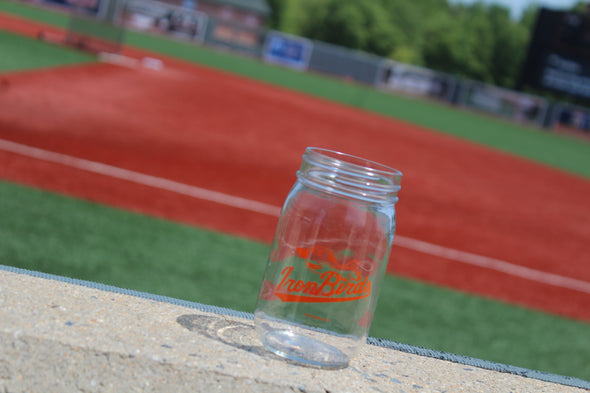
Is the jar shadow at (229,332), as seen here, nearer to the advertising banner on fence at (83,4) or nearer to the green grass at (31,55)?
the green grass at (31,55)

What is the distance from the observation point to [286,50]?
3866cm

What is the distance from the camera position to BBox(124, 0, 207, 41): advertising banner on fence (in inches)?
1480

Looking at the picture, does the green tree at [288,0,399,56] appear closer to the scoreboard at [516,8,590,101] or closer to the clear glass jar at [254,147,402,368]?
the scoreboard at [516,8,590,101]

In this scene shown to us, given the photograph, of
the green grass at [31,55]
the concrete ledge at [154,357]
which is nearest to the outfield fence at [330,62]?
the green grass at [31,55]

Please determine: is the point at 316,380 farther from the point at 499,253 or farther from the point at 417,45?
the point at 417,45

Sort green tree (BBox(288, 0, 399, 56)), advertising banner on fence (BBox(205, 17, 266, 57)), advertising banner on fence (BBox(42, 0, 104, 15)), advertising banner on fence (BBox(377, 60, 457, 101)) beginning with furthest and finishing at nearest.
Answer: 1. green tree (BBox(288, 0, 399, 56))
2. advertising banner on fence (BBox(205, 17, 266, 57))
3. advertising banner on fence (BBox(377, 60, 457, 101))
4. advertising banner on fence (BBox(42, 0, 104, 15))

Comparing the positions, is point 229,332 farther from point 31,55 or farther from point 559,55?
point 559,55

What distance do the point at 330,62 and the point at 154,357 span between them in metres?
38.2

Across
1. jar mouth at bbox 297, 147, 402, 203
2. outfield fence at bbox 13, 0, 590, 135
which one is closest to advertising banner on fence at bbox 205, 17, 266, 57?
outfield fence at bbox 13, 0, 590, 135

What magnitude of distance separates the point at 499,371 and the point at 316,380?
2.14 feet

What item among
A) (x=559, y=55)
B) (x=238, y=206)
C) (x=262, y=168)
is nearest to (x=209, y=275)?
(x=238, y=206)

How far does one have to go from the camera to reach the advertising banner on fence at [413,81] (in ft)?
125

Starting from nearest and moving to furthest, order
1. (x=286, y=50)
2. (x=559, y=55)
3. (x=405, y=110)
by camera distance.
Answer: (x=559, y=55) → (x=405, y=110) → (x=286, y=50)

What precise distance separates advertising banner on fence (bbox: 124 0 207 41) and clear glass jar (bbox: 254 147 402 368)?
37.4m
